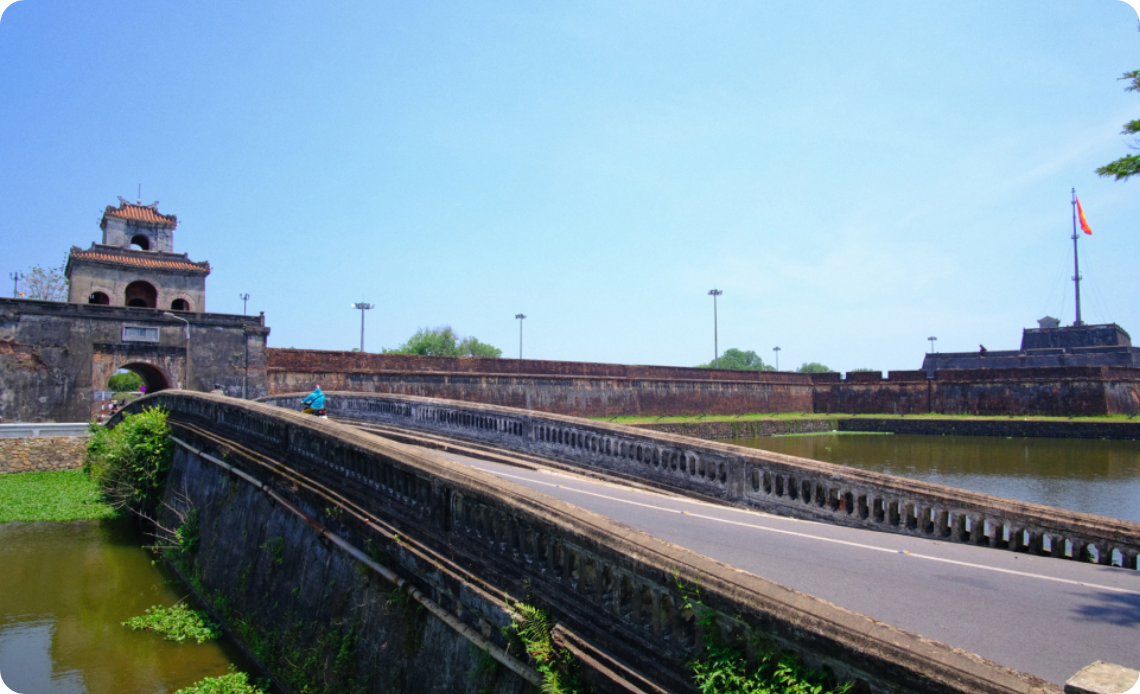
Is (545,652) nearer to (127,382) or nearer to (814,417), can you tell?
(814,417)

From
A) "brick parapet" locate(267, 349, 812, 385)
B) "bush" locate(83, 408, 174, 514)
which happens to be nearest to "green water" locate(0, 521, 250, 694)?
"bush" locate(83, 408, 174, 514)

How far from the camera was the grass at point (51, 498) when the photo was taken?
15.6 meters

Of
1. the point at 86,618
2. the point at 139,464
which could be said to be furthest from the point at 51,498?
the point at 86,618

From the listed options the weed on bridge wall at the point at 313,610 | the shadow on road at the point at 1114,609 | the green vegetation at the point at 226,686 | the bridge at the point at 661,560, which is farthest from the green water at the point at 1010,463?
the green vegetation at the point at 226,686

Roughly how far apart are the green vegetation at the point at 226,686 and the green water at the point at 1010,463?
13688 mm

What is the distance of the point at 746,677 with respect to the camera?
266 centimetres

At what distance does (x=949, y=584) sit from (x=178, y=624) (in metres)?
9.34

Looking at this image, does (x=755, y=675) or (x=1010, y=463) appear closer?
(x=755, y=675)

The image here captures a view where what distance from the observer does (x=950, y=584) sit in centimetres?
461

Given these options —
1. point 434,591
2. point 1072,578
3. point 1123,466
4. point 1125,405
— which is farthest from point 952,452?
point 434,591

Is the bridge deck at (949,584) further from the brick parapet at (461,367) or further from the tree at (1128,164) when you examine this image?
the brick parapet at (461,367)

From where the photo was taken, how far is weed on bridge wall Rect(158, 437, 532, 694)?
439 centimetres

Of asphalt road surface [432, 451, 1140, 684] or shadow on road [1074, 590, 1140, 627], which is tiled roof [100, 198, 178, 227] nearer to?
asphalt road surface [432, 451, 1140, 684]

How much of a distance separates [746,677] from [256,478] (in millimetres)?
7750
